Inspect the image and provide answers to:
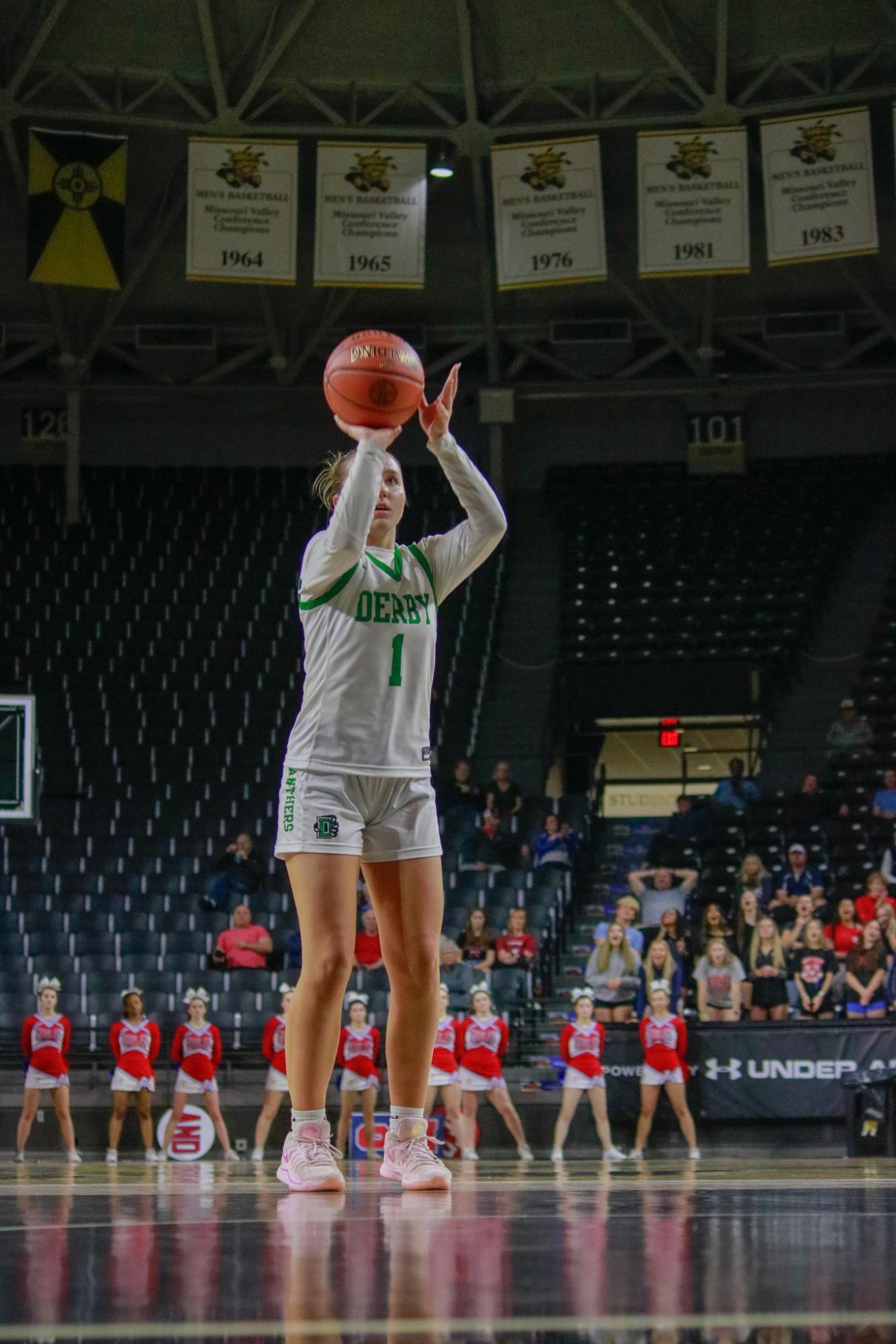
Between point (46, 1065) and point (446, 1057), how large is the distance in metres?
3.65

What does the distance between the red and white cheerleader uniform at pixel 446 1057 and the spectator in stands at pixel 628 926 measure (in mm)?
1952

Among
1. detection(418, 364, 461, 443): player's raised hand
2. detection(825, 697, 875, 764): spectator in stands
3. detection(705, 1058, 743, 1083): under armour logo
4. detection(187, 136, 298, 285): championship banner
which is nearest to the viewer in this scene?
detection(418, 364, 461, 443): player's raised hand

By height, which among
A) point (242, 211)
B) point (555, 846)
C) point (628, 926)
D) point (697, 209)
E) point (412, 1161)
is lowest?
point (412, 1161)

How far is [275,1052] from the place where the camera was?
Answer: 15.2 m

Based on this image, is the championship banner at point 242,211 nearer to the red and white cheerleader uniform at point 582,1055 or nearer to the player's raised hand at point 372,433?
the red and white cheerleader uniform at point 582,1055

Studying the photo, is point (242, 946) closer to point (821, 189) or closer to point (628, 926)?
point (628, 926)

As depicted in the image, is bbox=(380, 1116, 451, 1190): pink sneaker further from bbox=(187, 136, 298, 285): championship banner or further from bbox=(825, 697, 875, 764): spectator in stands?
bbox=(825, 697, 875, 764): spectator in stands

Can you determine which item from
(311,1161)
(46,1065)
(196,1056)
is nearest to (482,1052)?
(196,1056)

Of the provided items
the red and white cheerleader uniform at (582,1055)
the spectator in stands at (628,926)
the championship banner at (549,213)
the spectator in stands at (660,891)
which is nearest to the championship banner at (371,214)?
the championship banner at (549,213)

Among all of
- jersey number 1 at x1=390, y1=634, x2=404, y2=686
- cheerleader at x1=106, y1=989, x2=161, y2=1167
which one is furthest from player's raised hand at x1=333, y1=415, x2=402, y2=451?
cheerleader at x1=106, y1=989, x2=161, y2=1167

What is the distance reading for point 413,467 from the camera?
87.3ft

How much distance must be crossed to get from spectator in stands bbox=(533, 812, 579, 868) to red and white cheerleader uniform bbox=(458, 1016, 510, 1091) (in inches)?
147

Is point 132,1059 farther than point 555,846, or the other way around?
point 555,846

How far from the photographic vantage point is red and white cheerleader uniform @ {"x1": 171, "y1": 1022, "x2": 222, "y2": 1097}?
1523 centimetres
